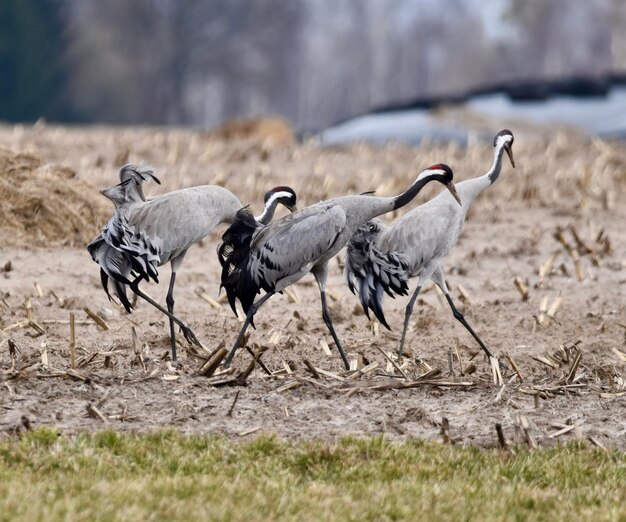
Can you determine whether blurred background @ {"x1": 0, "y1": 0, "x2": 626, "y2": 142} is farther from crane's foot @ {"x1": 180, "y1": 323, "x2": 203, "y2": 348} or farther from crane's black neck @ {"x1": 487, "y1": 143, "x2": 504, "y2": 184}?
crane's foot @ {"x1": 180, "y1": 323, "x2": 203, "y2": 348}

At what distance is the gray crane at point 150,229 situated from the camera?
7.20 metres

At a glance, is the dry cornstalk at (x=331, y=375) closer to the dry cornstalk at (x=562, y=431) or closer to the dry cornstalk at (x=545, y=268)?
the dry cornstalk at (x=562, y=431)

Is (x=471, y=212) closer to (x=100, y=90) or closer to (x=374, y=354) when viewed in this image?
(x=374, y=354)

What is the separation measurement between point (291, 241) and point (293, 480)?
185cm

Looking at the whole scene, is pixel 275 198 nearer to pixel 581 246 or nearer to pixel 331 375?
pixel 331 375

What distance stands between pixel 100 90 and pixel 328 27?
20701mm

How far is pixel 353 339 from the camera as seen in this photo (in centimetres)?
825

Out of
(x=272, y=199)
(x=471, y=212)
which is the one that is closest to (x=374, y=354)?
(x=272, y=199)

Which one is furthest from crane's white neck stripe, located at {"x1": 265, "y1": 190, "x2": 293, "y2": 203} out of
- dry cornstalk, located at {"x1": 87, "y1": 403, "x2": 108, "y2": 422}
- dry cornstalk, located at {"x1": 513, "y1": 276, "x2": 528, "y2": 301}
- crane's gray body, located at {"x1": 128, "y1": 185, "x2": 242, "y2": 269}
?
dry cornstalk, located at {"x1": 513, "y1": 276, "x2": 528, "y2": 301}

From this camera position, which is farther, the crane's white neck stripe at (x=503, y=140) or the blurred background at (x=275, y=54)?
the blurred background at (x=275, y=54)

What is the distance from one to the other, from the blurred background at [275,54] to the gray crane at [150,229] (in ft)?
90.9

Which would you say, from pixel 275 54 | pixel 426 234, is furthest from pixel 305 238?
pixel 275 54

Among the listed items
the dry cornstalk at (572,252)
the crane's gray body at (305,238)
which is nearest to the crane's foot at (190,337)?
the crane's gray body at (305,238)

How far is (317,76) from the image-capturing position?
200ft
